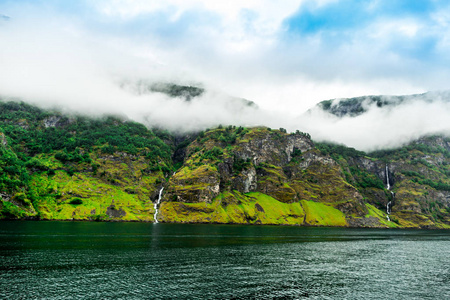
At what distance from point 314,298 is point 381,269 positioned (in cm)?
3876

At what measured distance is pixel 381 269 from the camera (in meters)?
72.9

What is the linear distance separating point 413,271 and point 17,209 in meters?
211

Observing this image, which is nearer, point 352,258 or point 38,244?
point 38,244

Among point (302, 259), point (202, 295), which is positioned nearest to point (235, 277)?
point (202, 295)

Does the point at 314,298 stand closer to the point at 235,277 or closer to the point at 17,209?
the point at 235,277

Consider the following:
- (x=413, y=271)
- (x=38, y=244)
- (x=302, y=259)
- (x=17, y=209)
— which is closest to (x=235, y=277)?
(x=302, y=259)

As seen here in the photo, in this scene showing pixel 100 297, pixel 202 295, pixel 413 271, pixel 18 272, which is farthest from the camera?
pixel 413 271

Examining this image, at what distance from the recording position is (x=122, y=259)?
67000 mm

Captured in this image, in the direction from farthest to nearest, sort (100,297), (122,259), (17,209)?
(17,209), (122,259), (100,297)

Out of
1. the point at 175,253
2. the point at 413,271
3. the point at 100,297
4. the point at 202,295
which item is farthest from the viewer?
the point at 175,253

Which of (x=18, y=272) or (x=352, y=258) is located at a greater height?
(x=18, y=272)

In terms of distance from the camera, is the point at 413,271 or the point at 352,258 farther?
the point at 352,258

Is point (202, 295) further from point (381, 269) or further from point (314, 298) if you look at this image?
point (381, 269)

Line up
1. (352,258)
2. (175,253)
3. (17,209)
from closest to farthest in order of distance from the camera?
(175,253), (352,258), (17,209)
